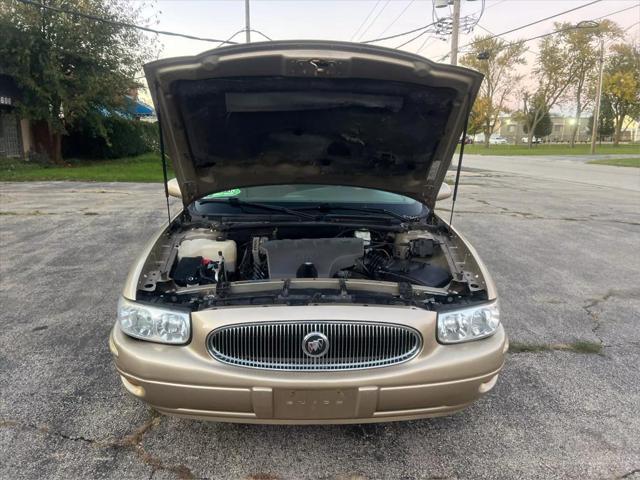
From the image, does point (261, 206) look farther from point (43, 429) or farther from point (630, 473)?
point (630, 473)

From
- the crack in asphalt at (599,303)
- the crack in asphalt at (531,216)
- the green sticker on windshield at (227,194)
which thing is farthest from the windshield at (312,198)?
the crack in asphalt at (531,216)

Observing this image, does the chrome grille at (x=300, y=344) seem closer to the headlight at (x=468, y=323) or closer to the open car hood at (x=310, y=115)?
the headlight at (x=468, y=323)

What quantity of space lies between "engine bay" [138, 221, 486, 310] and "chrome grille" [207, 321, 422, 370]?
14 cm

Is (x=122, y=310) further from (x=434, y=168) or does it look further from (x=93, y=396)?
(x=434, y=168)

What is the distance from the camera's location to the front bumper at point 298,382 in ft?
6.69

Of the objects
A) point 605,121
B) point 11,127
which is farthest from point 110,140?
point 605,121

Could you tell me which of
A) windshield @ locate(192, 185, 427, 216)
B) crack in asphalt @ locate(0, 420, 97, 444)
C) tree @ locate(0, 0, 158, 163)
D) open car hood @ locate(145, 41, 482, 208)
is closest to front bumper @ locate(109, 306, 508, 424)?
crack in asphalt @ locate(0, 420, 97, 444)

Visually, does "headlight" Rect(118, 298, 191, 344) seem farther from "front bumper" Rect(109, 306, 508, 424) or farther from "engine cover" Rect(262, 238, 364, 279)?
"engine cover" Rect(262, 238, 364, 279)

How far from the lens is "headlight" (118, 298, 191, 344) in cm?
213

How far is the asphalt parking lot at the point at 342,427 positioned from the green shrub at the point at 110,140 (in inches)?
740

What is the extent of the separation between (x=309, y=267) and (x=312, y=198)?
1.11m

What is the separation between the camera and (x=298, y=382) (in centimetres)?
202

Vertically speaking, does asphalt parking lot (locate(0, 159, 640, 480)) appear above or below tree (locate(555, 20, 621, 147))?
below

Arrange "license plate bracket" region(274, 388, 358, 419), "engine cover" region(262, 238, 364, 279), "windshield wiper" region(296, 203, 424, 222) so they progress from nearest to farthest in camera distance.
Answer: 1. "license plate bracket" region(274, 388, 358, 419)
2. "engine cover" region(262, 238, 364, 279)
3. "windshield wiper" region(296, 203, 424, 222)
